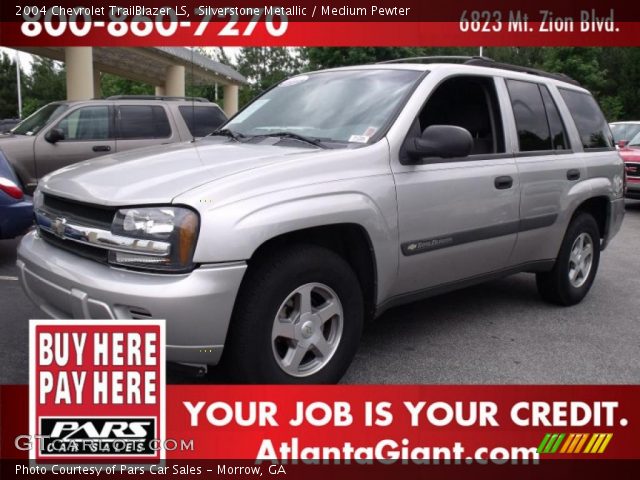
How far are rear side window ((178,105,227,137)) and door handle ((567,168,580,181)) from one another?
568cm

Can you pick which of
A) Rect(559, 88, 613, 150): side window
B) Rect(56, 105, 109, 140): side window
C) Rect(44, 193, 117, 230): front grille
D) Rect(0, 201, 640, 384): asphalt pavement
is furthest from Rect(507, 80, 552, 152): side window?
Rect(56, 105, 109, 140): side window

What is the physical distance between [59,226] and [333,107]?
175 cm

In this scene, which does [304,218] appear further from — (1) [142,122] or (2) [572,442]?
(1) [142,122]

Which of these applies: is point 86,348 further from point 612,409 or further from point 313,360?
point 612,409

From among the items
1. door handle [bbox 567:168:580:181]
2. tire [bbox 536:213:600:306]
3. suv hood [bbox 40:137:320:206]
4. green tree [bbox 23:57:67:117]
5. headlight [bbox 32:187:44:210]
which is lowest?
tire [bbox 536:213:600:306]

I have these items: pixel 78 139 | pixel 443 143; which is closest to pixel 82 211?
pixel 443 143

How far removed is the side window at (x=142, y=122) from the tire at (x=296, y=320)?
6572 millimetres

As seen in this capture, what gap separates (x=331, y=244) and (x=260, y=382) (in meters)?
0.84

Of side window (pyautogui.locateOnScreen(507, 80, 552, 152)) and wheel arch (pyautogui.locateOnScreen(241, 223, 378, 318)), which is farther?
side window (pyautogui.locateOnScreen(507, 80, 552, 152))

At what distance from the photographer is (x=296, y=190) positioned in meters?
3.12

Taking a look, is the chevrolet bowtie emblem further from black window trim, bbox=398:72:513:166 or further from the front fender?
black window trim, bbox=398:72:513:166

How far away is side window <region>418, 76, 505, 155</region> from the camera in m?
4.37

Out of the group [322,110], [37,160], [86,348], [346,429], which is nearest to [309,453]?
[346,429]

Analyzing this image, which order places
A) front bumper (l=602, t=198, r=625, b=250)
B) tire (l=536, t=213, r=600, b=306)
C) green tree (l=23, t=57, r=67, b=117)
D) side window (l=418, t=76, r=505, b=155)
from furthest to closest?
1. green tree (l=23, t=57, r=67, b=117)
2. front bumper (l=602, t=198, r=625, b=250)
3. tire (l=536, t=213, r=600, b=306)
4. side window (l=418, t=76, r=505, b=155)
